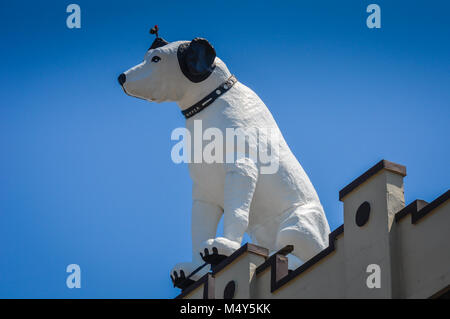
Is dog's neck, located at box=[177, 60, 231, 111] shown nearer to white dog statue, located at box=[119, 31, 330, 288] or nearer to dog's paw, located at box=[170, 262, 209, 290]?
white dog statue, located at box=[119, 31, 330, 288]

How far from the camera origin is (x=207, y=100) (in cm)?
1402

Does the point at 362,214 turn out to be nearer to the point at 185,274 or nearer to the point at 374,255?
the point at 374,255

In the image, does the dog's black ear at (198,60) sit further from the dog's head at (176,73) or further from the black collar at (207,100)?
the black collar at (207,100)

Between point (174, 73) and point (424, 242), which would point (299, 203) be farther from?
point (424, 242)

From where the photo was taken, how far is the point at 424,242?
10062 millimetres

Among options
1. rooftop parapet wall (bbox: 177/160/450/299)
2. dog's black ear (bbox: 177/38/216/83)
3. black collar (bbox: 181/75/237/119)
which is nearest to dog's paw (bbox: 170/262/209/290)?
rooftop parapet wall (bbox: 177/160/450/299)

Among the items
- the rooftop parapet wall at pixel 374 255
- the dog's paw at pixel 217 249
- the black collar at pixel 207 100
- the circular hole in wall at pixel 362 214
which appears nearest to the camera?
the rooftop parapet wall at pixel 374 255

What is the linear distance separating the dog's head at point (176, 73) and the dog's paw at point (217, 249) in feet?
7.82

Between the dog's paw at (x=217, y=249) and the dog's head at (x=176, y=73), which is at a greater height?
the dog's head at (x=176, y=73)

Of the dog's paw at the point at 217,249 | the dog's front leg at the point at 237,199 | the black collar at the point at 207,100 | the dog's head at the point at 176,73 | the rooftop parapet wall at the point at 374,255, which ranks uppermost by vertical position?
the dog's head at the point at 176,73

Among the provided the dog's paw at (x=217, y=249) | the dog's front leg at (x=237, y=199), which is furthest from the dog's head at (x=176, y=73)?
the dog's paw at (x=217, y=249)

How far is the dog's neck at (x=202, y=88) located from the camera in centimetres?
1412
